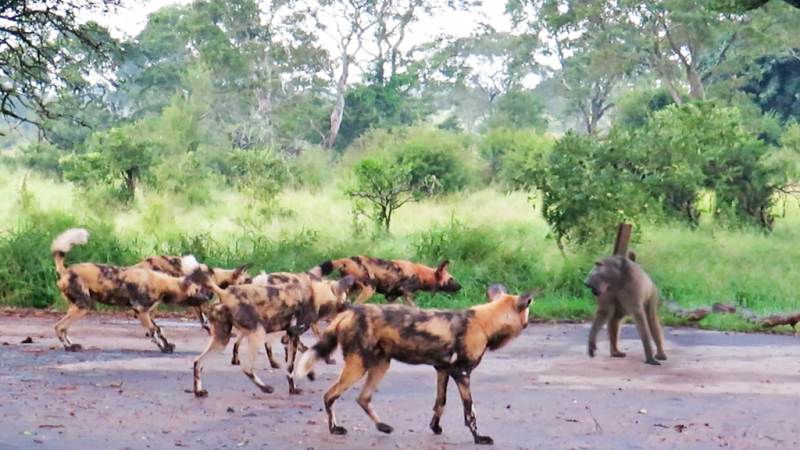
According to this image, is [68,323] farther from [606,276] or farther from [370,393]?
[606,276]

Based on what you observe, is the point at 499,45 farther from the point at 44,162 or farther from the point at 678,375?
the point at 678,375

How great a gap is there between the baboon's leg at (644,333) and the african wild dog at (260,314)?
2888mm

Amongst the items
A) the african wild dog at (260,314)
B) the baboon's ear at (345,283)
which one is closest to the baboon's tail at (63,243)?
the african wild dog at (260,314)

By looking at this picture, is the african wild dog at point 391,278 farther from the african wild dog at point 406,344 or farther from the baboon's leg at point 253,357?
the african wild dog at point 406,344

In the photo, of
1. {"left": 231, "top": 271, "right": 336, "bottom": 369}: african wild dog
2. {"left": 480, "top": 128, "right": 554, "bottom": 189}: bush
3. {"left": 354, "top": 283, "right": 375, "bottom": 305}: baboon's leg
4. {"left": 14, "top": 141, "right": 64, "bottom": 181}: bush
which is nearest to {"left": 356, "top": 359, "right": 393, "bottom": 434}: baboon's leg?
{"left": 231, "top": 271, "right": 336, "bottom": 369}: african wild dog

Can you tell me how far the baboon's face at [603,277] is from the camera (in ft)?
30.3

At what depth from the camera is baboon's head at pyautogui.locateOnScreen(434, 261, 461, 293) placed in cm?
1198

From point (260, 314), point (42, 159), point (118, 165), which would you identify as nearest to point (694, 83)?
point (118, 165)

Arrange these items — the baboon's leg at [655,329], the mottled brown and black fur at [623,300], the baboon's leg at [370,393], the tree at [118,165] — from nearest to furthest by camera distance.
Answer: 1. the baboon's leg at [370,393]
2. the mottled brown and black fur at [623,300]
3. the baboon's leg at [655,329]
4. the tree at [118,165]

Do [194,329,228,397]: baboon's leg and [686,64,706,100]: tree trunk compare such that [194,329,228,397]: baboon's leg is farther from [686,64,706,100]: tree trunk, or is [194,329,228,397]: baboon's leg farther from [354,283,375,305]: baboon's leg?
[686,64,706,100]: tree trunk

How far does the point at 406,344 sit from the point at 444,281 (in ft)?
20.0

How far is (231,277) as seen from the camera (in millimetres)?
9758

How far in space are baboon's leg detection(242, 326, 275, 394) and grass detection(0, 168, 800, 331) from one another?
5.40m

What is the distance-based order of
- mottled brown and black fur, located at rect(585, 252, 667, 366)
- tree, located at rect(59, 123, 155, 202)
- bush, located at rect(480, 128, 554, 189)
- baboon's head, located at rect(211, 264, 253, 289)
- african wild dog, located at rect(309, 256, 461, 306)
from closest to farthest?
mottled brown and black fur, located at rect(585, 252, 667, 366) < baboon's head, located at rect(211, 264, 253, 289) < african wild dog, located at rect(309, 256, 461, 306) < tree, located at rect(59, 123, 155, 202) < bush, located at rect(480, 128, 554, 189)
